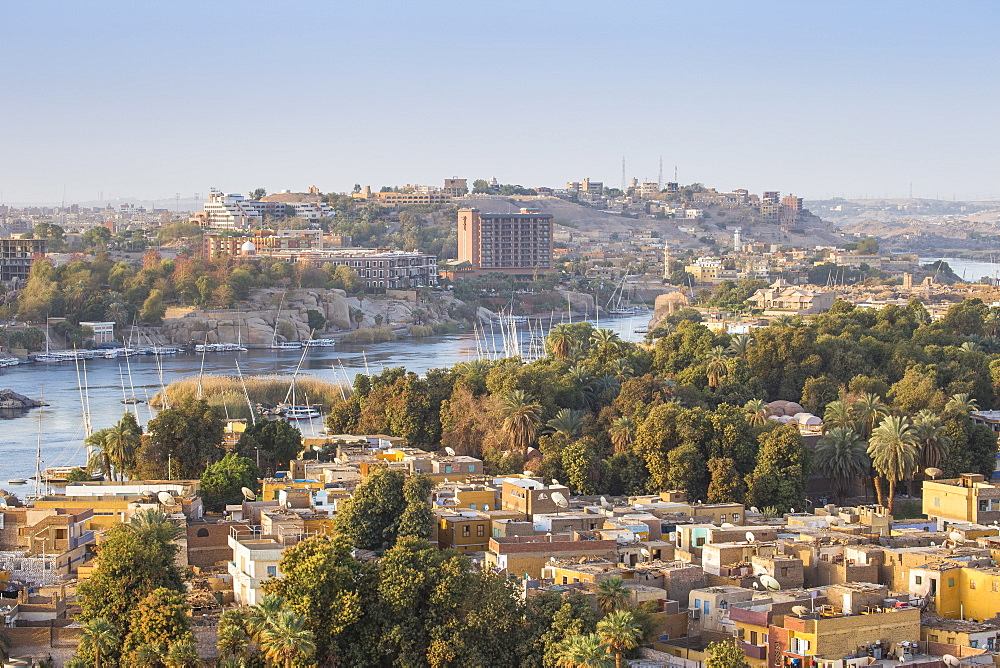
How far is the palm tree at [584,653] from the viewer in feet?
38.2

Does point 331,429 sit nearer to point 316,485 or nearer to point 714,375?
point 714,375

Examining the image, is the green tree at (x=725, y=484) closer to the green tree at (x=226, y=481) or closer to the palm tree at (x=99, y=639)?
the green tree at (x=226, y=481)

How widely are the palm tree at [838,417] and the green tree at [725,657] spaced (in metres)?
10.5

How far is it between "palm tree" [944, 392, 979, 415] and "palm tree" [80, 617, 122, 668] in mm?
12749

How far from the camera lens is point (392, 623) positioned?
41.8ft

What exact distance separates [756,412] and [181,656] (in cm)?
1154

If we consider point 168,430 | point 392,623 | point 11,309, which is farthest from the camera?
point 11,309

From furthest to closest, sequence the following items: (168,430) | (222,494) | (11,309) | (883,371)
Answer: (11,309) < (883,371) < (168,430) < (222,494)

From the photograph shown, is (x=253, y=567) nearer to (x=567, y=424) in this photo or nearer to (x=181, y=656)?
(x=181, y=656)

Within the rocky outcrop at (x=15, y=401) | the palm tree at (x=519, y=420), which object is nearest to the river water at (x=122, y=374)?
the rocky outcrop at (x=15, y=401)

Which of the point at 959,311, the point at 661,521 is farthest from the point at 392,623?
the point at 959,311

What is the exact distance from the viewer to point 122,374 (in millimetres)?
39156

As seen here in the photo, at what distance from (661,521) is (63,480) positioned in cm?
713

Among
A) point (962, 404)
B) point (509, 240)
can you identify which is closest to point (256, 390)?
point (962, 404)
